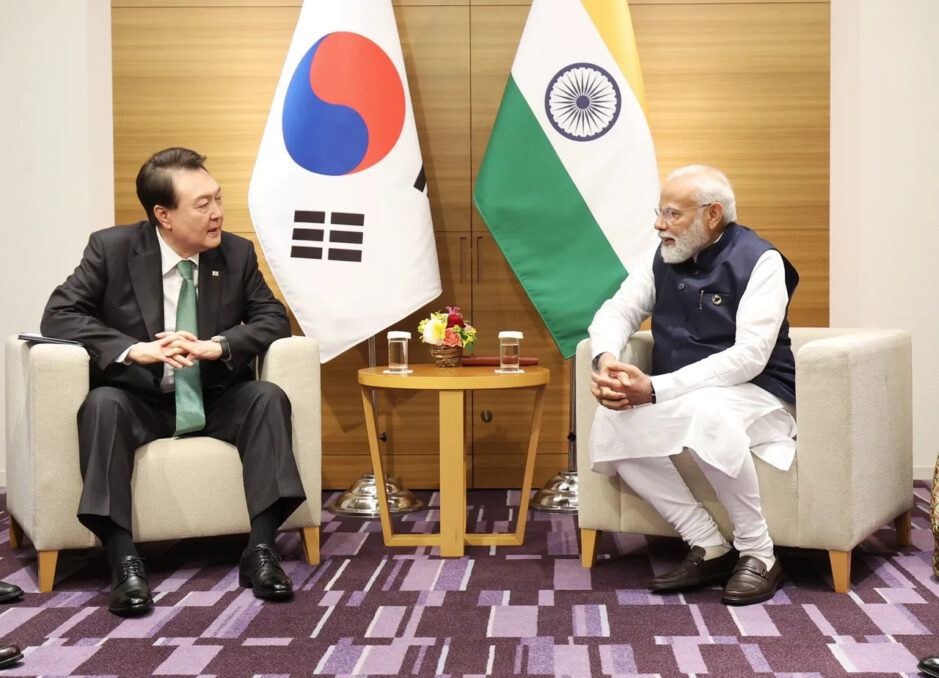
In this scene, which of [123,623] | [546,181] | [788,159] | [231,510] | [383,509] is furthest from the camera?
[788,159]

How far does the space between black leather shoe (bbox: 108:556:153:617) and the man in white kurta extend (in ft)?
4.24

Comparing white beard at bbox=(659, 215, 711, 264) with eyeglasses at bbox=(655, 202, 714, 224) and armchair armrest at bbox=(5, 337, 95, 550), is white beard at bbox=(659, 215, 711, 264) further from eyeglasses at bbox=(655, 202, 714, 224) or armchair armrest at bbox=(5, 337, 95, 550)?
armchair armrest at bbox=(5, 337, 95, 550)

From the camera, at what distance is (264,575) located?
2.66 m

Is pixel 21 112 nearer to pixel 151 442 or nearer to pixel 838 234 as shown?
pixel 151 442

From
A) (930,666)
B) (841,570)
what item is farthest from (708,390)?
(930,666)

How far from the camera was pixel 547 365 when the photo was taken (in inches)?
164

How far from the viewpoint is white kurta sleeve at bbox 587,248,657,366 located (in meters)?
2.97

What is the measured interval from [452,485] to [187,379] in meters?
0.90

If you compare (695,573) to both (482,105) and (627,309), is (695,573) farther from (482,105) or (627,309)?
(482,105)

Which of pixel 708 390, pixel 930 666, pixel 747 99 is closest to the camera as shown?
pixel 930 666

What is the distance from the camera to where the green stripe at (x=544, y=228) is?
3768 millimetres

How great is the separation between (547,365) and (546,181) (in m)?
0.82

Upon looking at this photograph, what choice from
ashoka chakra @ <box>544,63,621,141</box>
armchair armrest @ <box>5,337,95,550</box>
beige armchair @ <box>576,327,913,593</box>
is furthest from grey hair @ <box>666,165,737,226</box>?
armchair armrest @ <box>5,337,95,550</box>

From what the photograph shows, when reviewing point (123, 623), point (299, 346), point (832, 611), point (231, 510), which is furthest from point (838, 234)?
point (123, 623)
